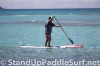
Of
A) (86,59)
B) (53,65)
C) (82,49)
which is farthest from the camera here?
(82,49)

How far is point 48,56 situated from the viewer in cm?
1227

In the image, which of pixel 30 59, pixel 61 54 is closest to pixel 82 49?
pixel 61 54

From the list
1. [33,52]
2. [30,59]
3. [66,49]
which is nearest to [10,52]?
[33,52]

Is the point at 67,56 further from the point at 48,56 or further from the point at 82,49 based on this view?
the point at 82,49

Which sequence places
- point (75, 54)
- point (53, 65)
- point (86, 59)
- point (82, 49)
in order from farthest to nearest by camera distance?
point (82, 49) < point (75, 54) < point (86, 59) < point (53, 65)

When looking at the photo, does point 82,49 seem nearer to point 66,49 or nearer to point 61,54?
point 66,49

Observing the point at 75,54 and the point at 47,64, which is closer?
the point at 47,64

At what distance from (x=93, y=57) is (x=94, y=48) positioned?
2.34 meters

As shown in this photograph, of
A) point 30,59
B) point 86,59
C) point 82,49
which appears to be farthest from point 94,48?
point 30,59

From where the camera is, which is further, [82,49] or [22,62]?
[82,49]

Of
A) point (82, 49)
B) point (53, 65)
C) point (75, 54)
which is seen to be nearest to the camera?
point (53, 65)

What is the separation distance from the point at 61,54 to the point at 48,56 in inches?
30.2

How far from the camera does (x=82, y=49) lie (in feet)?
45.9

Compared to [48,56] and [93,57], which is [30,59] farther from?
[93,57]
